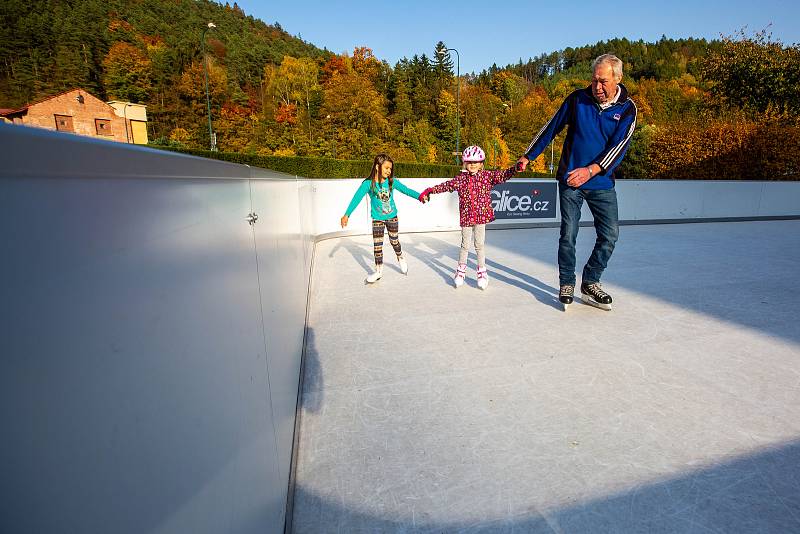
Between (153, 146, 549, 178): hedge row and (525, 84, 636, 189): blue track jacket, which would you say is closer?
(525, 84, 636, 189): blue track jacket

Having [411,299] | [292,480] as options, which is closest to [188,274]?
[292,480]

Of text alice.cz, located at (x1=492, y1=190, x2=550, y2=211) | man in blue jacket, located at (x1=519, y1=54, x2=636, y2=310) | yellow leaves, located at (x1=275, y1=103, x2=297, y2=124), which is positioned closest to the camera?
man in blue jacket, located at (x1=519, y1=54, x2=636, y2=310)

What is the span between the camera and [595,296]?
4324 mm

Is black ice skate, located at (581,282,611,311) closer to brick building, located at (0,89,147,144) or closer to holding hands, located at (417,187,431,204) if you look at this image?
holding hands, located at (417,187,431,204)

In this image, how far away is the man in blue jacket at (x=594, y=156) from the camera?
13.0ft

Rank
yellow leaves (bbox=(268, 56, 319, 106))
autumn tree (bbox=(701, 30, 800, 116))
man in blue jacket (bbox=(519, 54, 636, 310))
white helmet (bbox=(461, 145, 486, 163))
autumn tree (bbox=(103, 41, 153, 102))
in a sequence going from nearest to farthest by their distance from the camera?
man in blue jacket (bbox=(519, 54, 636, 310)), white helmet (bbox=(461, 145, 486, 163)), autumn tree (bbox=(701, 30, 800, 116)), autumn tree (bbox=(103, 41, 153, 102)), yellow leaves (bbox=(268, 56, 319, 106))

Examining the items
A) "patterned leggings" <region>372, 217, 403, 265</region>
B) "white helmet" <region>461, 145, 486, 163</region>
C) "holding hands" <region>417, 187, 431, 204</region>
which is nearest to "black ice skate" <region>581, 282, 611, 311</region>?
"white helmet" <region>461, 145, 486, 163</region>

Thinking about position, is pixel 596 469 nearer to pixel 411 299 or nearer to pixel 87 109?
pixel 411 299

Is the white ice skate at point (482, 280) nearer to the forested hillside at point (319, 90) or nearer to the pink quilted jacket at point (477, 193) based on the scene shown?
the pink quilted jacket at point (477, 193)

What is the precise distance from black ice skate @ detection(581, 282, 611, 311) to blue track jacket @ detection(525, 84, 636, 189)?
1.00 metres

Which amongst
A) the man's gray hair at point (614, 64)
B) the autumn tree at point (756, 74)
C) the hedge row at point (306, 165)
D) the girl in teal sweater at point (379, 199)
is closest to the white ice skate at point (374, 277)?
the girl in teal sweater at point (379, 199)

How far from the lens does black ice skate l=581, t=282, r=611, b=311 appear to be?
4243 millimetres

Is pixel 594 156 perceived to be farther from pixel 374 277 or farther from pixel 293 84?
pixel 293 84

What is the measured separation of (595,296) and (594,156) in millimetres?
1368
